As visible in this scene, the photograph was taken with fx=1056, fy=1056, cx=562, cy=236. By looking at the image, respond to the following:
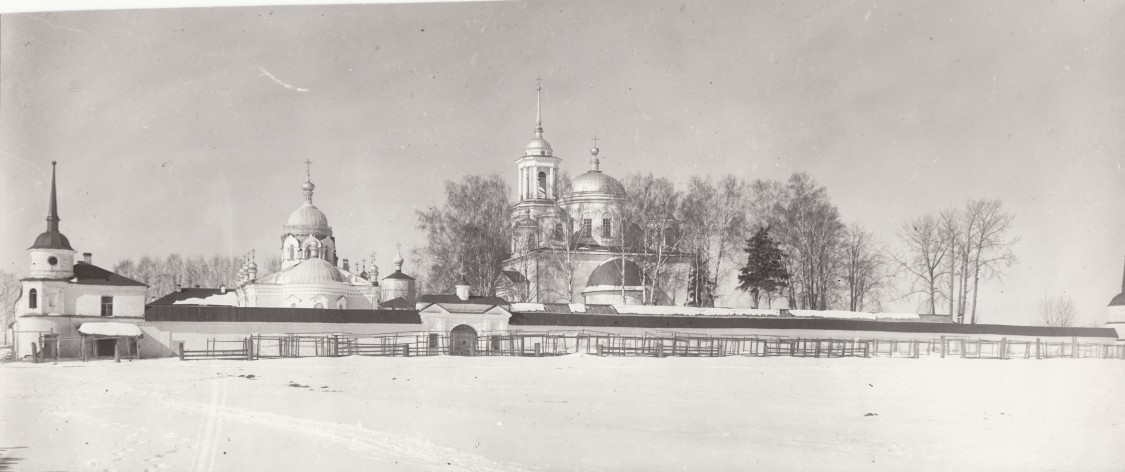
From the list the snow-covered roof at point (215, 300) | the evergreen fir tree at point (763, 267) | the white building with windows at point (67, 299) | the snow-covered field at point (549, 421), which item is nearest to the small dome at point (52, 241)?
the white building with windows at point (67, 299)

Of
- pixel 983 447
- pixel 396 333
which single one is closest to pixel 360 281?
pixel 396 333

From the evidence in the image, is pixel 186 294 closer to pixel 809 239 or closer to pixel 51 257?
pixel 51 257

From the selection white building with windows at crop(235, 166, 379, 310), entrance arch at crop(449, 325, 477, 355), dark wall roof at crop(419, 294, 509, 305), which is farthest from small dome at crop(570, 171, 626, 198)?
entrance arch at crop(449, 325, 477, 355)

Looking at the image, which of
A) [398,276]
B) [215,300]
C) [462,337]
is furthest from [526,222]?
[215,300]

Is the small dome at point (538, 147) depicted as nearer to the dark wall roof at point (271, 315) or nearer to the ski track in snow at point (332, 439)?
the dark wall roof at point (271, 315)

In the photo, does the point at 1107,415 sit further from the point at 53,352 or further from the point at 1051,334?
the point at 53,352

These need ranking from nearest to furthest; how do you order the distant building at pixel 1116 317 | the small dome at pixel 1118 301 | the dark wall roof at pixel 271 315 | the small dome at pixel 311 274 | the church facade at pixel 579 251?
the dark wall roof at pixel 271 315 < the small dome at pixel 1118 301 < the distant building at pixel 1116 317 < the small dome at pixel 311 274 < the church facade at pixel 579 251

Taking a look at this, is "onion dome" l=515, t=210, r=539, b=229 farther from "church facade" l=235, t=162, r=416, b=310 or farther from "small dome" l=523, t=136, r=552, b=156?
"small dome" l=523, t=136, r=552, b=156
